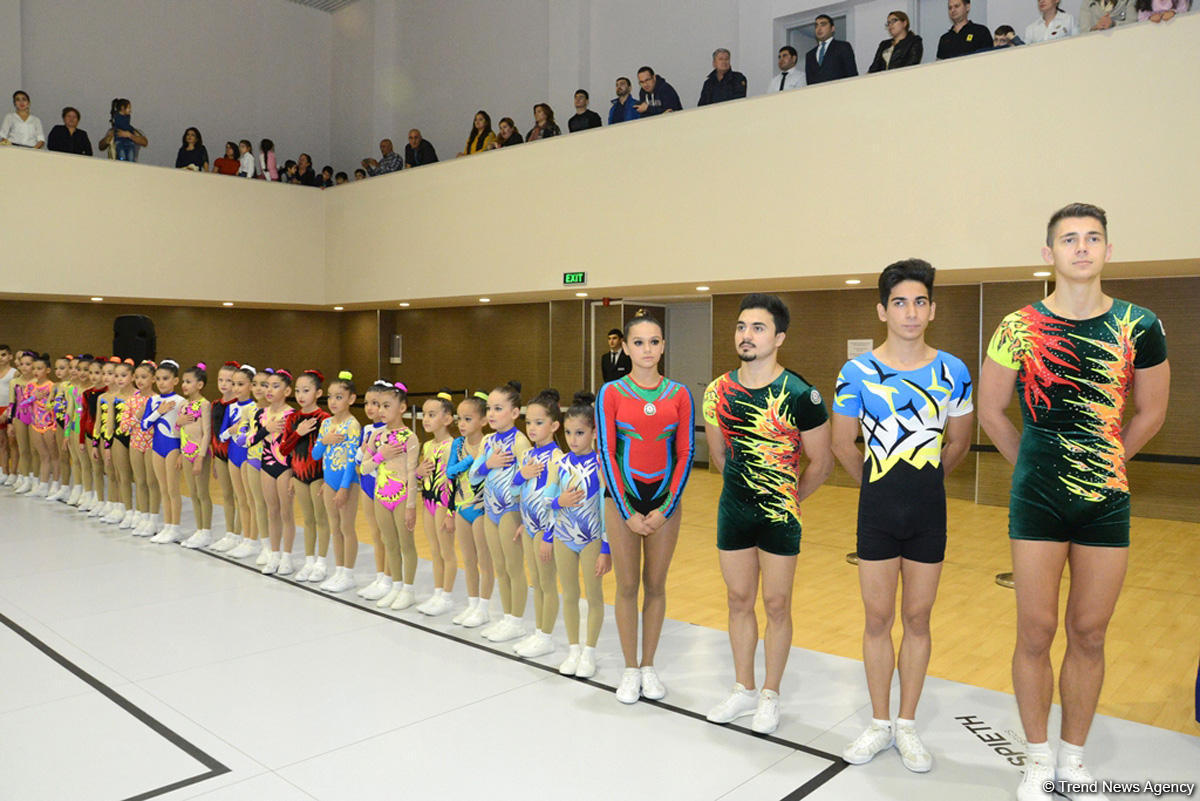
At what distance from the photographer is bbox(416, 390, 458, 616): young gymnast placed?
5.38 m

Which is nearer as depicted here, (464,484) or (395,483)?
(464,484)

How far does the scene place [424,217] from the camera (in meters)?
13.9

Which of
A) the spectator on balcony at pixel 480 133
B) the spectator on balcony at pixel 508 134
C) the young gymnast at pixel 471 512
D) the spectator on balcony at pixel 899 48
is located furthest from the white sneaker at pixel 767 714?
the spectator on balcony at pixel 480 133

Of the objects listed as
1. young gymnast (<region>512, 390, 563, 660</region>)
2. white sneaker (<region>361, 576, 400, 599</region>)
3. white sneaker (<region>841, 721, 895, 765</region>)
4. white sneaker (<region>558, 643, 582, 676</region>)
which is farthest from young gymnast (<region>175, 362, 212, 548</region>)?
white sneaker (<region>841, 721, 895, 765</region>)

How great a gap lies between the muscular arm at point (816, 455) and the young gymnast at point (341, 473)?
11.1ft

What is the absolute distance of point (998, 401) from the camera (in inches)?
127

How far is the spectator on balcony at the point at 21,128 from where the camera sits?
13.0 meters

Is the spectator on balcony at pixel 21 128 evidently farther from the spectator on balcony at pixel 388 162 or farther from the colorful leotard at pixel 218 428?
the colorful leotard at pixel 218 428

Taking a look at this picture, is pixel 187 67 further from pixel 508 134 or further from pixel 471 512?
pixel 471 512

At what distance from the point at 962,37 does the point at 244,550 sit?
28.9 ft

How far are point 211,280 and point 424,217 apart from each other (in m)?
3.90

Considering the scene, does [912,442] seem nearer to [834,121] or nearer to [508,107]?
[834,121]

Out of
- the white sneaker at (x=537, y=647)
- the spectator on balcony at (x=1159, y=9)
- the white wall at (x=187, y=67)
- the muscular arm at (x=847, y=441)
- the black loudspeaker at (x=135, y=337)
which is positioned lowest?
the white sneaker at (x=537, y=647)

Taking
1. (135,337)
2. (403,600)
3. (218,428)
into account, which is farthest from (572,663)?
(135,337)
